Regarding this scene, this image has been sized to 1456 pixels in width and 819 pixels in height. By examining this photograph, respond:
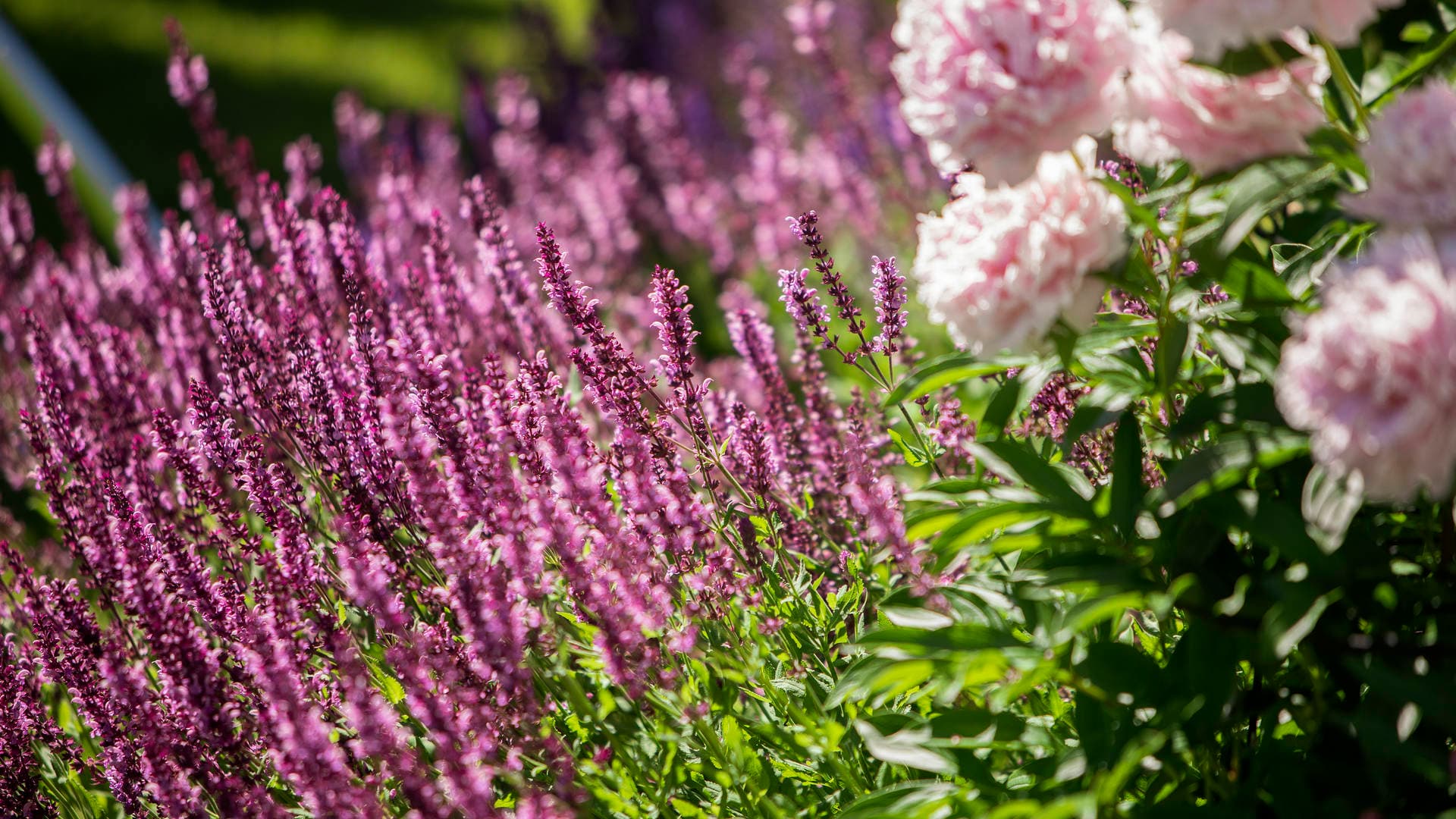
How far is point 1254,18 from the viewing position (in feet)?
4.68

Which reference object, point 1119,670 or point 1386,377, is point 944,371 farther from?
point 1386,377

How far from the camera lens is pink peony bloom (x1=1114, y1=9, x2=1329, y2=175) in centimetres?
161

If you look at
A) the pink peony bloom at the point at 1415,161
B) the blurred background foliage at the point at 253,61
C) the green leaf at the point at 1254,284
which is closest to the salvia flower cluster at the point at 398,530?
the green leaf at the point at 1254,284

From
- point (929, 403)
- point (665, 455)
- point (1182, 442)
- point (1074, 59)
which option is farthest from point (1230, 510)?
point (929, 403)

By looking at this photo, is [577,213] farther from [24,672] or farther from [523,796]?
[523,796]

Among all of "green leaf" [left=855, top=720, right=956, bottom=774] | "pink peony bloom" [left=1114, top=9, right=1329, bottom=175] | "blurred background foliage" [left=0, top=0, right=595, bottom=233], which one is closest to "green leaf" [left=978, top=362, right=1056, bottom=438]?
"pink peony bloom" [left=1114, top=9, right=1329, bottom=175]

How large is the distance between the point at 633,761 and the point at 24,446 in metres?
4.40

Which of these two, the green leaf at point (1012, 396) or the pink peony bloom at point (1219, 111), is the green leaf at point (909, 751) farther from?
the pink peony bloom at point (1219, 111)

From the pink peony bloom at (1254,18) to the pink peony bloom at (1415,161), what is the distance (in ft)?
0.41

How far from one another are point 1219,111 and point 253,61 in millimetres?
13464

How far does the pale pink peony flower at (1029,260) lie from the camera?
1601 millimetres

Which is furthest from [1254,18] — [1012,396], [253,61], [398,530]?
[253,61]

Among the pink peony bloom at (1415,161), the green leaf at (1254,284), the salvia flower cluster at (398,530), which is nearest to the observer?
the pink peony bloom at (1415,161)

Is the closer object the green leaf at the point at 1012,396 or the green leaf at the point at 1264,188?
the green leaf at the point at 1264,188
